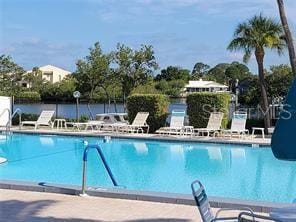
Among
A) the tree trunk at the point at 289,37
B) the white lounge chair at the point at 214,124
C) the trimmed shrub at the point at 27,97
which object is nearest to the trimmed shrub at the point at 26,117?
the trimmed shrub at the point at 27,97

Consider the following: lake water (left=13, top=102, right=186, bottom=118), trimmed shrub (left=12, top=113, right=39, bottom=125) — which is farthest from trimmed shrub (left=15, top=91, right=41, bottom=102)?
trimmed shrub (left=12, top=113, right=39, bottom=125)

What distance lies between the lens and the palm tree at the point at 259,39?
2078 cm

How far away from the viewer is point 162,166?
13.5 meters

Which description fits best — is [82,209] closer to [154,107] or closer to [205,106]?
[205,106]

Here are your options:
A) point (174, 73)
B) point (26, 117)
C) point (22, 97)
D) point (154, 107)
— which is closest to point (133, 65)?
point (26, 117)

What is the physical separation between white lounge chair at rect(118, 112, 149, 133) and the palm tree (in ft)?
15.3

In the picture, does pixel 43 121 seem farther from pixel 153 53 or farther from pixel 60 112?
pixel 153 53

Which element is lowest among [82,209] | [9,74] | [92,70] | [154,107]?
[82,209]

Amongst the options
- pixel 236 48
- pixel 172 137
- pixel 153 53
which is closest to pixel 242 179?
pixel 172 137

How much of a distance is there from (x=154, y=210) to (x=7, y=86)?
2413 cm

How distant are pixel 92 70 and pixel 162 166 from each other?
52.7 ft

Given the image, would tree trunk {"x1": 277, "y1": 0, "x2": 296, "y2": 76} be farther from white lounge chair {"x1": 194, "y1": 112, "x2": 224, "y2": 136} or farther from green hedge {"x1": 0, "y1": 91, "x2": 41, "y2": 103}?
green hedge {"x1": 0, "y1": 91, "x2": 41, "y2": 103}

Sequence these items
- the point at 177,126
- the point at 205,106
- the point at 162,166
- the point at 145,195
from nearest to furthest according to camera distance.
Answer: the point at 145,195 < the point at 162,166 < the point at 177,126 < the point at 205,106

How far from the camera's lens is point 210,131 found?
63.1 ft
